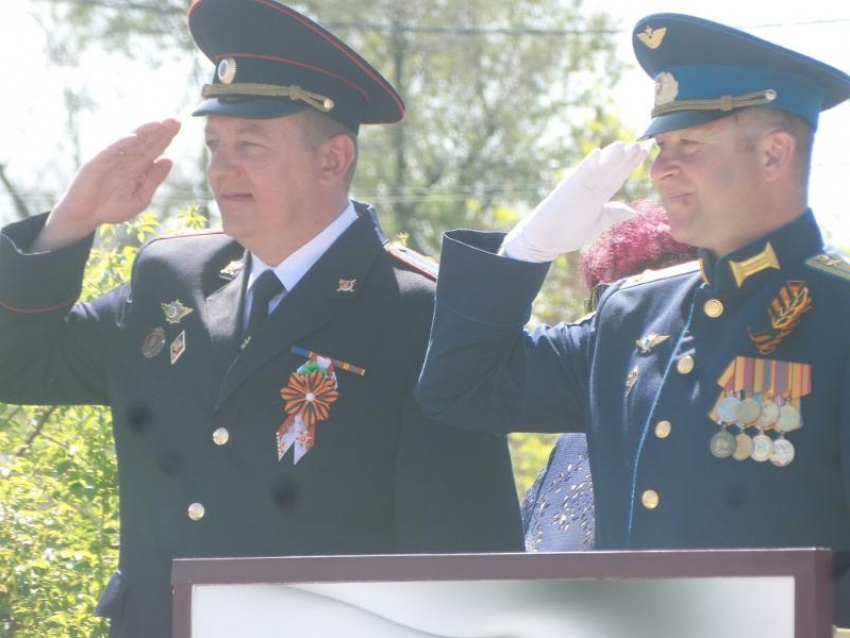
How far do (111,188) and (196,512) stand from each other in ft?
2.85

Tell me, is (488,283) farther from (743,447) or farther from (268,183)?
(268,183)

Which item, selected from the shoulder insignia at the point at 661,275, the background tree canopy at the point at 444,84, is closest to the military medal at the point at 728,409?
the shoulder insignia at the point at 661,275

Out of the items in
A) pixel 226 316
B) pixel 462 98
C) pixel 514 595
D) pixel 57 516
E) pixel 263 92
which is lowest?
pixel 514 595

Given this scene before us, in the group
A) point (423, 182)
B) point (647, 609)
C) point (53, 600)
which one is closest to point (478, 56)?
point (423, 182)

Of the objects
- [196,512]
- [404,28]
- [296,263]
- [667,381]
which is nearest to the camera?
[667,381]

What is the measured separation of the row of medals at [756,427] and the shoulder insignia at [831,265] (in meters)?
0.30

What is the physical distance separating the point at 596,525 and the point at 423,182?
20.9 meters

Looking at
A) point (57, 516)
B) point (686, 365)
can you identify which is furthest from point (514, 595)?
point (57, 516)

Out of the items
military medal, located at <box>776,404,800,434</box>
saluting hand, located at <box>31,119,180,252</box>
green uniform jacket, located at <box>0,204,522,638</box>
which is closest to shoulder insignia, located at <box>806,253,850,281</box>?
military medal, located at <box>776,404,800,434</box>

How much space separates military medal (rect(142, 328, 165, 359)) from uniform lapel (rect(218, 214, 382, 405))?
0.24 metres

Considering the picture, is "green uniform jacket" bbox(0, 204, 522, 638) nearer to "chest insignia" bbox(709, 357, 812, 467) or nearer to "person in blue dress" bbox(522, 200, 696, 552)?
"person in blue dress" bbox(522, 200, 696, 552)

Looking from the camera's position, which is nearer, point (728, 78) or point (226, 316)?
point (728, 78)

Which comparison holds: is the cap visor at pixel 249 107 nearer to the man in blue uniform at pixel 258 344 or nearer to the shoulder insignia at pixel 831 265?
the man in blue uniform at pixel 258 344

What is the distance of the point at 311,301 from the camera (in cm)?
410
